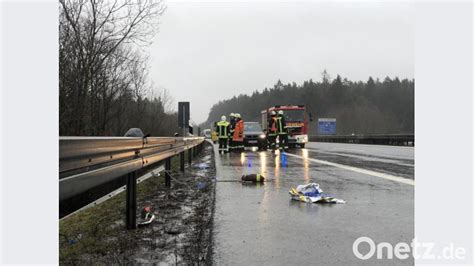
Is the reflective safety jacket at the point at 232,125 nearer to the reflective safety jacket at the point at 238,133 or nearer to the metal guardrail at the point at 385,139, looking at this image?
the reflective safety jacket at the point at 238,133

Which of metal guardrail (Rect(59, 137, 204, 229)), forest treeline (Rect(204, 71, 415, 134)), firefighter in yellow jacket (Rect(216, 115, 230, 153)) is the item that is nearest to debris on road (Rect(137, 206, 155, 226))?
metal guardrail (Rect(59, 137, 204, 229))

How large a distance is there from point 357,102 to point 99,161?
118m

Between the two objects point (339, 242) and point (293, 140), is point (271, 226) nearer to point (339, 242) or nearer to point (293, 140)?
point (339, 242)

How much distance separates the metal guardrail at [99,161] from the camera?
2.54m

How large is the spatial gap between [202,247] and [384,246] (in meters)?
1.53

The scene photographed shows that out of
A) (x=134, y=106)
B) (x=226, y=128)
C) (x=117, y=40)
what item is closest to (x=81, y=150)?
(x=117, y=40)

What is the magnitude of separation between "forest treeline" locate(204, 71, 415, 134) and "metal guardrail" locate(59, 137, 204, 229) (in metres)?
103

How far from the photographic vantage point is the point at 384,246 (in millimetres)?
3424

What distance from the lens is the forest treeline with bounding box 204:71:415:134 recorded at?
349 feet

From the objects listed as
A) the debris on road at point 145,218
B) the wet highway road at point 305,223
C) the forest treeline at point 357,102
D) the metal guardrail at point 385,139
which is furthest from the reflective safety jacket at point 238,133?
the forest treeline at point 357,102

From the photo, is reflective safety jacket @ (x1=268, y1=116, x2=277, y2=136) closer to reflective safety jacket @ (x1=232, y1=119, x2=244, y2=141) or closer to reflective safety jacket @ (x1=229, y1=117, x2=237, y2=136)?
reflective safety jacket @ (x1=232, y1=119, x2=244, y2=141)

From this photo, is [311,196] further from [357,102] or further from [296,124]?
[357,102]

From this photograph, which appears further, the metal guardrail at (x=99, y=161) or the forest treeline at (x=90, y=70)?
the forest treeline at (x=90, y=70)

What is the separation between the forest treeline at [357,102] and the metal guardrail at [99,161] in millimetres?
102807
